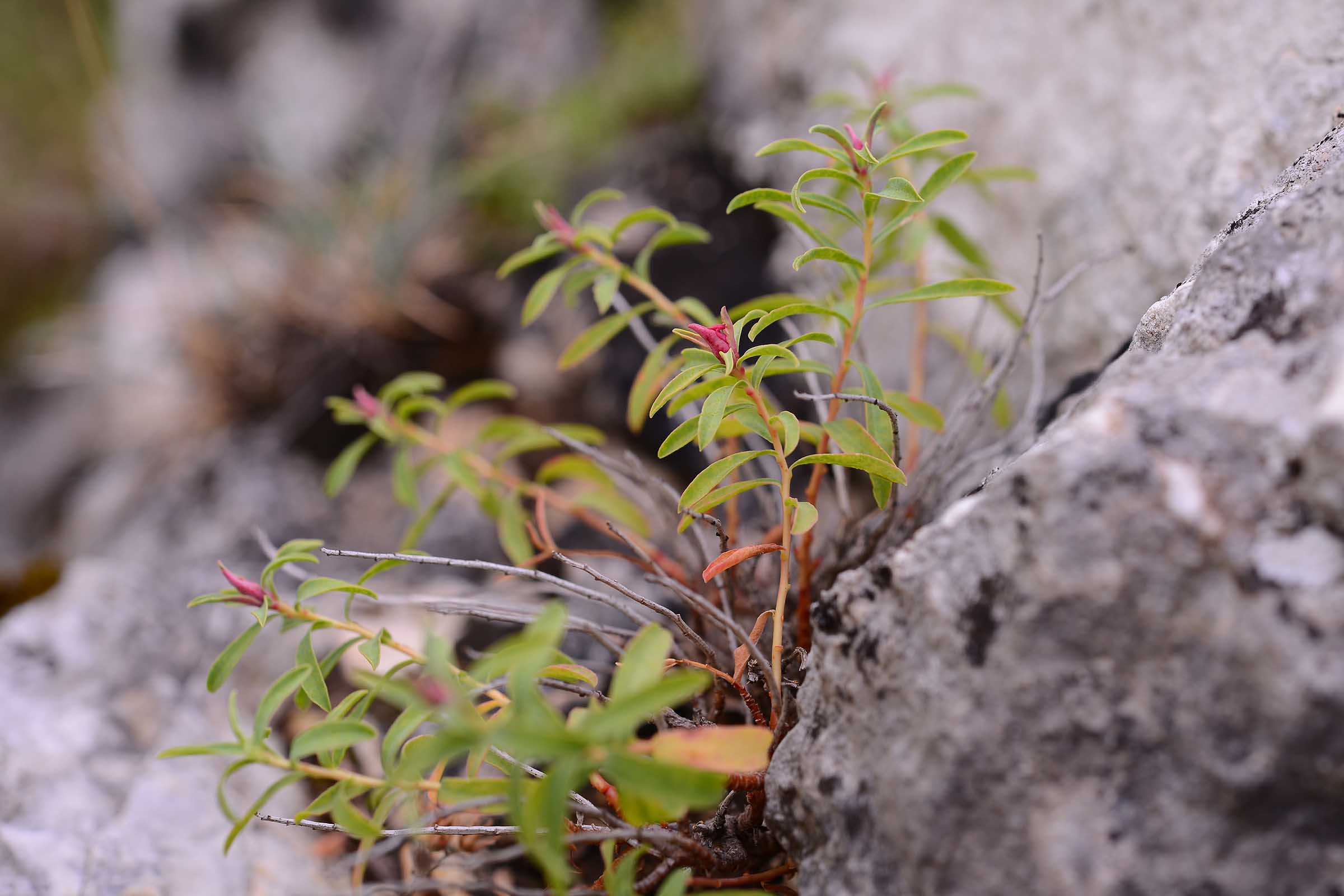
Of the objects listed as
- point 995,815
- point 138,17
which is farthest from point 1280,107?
point 138,17

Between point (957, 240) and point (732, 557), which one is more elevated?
point (957, 240)

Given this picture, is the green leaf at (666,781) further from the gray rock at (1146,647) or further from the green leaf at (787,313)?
the green leaf at (787,313)

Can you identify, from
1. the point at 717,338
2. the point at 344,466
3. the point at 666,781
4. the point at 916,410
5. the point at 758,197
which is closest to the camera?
the point at 666,781

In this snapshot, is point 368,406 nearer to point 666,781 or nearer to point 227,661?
point 227,661

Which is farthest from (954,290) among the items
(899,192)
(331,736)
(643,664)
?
(331,736)

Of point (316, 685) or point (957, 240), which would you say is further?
point (957, 240)

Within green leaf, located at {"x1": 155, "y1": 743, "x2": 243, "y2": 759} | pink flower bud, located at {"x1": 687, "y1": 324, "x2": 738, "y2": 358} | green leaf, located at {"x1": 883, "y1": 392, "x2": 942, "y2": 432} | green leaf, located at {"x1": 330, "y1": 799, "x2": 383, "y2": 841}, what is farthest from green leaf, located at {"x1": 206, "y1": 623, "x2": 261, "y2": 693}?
green leaf, located at {"x1": 883, "y1": 392, "x2": 942, "y2": 432}
